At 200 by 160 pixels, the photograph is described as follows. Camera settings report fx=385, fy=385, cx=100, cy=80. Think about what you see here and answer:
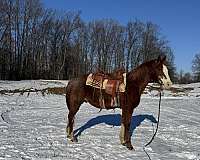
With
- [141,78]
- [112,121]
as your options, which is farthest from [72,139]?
[112,121]

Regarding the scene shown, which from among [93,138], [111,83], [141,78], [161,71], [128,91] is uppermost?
[161,71]

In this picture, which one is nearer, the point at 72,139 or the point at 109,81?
the point at 72,139

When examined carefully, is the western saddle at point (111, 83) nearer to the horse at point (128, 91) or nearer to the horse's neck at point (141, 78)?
the horse at point (128, 91)

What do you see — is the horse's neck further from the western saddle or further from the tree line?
the tree line

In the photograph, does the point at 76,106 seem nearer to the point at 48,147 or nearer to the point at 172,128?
the point at 48,147

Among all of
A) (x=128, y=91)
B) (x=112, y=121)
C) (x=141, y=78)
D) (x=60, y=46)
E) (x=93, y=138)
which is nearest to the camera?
(x=128, y=91)

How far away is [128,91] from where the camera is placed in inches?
378

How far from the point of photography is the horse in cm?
949

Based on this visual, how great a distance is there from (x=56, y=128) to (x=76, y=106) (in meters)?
1.87

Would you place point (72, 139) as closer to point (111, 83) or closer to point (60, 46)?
point (111, 83)

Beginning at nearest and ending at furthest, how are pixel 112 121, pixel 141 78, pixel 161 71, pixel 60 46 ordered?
pixel 161 71, pixel 141 78, pixel 112 121, pixel 60 46

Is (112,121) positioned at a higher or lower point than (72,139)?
higher

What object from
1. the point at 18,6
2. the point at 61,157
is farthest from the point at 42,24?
the point at 61,157

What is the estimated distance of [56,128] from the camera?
11562 mm
